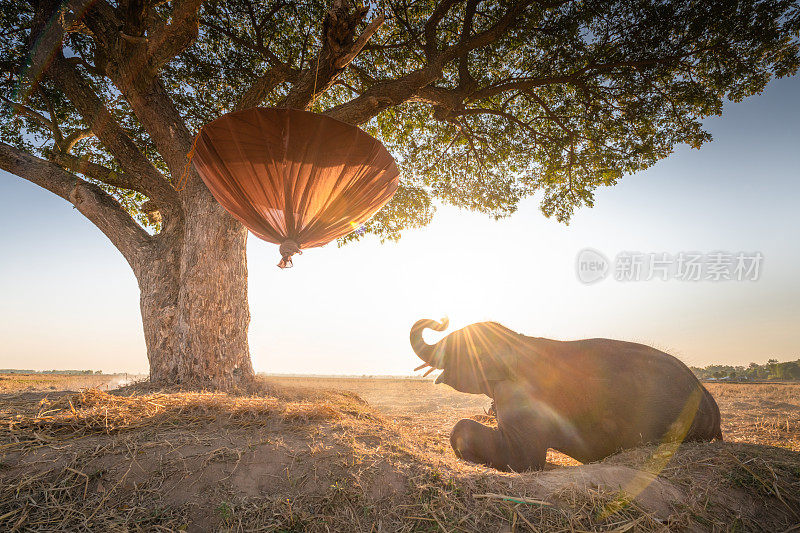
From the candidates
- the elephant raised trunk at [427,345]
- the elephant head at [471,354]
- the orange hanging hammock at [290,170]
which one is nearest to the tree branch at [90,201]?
the orange hanging hammock at [290,170]

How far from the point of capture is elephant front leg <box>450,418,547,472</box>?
329cm

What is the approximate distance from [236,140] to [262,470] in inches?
123

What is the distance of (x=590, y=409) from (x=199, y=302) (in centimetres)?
569

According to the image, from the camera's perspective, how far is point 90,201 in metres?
6.18

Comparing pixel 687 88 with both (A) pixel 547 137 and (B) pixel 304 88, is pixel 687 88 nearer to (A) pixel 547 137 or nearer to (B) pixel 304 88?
(A) pixel 547 137

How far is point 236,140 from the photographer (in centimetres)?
354

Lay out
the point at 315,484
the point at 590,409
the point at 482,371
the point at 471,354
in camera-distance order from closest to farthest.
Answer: the point at 315,484 → the point at 590,409 → the point at 482,371 → the point at 471,354

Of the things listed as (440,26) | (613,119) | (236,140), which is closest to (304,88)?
(236,140)

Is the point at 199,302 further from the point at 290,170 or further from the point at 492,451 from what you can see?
the point at 492,451

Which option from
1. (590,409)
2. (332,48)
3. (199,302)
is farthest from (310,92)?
(590,409)

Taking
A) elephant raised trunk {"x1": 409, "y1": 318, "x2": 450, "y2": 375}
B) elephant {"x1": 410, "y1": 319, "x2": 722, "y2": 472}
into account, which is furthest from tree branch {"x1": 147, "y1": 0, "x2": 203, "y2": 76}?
elephant {"x1": 410, "y1": 319, "x2": 722, "y2": 472}

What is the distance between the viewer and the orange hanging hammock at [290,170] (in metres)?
3.48

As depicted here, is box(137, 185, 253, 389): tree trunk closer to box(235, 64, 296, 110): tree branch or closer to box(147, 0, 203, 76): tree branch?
box(235, 64, 296, 110): tree branch

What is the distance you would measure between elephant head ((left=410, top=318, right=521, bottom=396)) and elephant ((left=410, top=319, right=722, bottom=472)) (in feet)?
0.63
